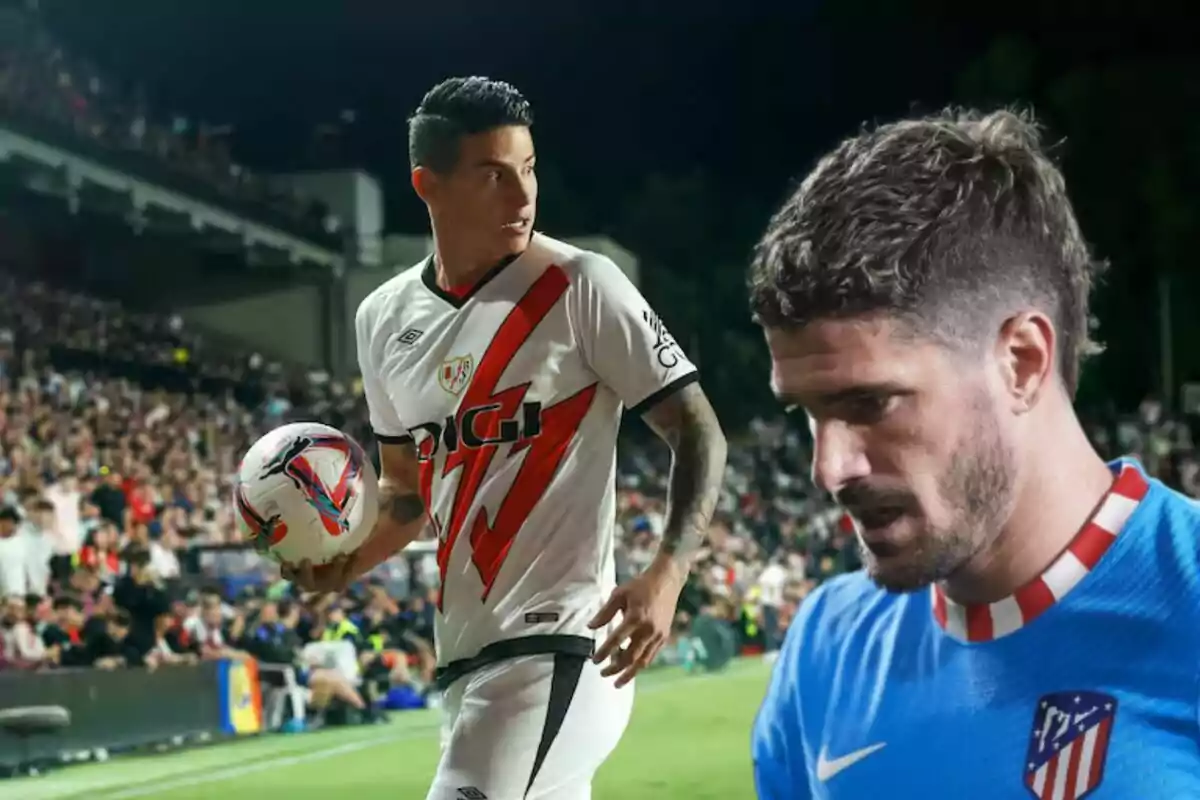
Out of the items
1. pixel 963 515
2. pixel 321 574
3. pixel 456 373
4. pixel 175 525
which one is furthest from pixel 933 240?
pixel 175 525

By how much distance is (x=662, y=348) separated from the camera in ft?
11.8

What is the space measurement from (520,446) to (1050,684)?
2105 mm

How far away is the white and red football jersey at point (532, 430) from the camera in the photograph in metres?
3.60

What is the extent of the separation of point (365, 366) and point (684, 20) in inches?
1898

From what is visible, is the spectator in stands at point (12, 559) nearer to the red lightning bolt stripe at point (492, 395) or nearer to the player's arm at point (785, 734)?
the red lightning bolt stripe at point (492, 395)

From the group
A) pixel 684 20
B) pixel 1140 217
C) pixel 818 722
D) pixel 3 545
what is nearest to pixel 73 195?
pixel 3 545

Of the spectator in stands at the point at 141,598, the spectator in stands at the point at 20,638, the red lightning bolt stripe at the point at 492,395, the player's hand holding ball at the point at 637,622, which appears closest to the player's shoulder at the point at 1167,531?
the player's hand holding ball at the point at 637,622

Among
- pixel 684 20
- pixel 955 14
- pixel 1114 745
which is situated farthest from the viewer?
pixel 684 20

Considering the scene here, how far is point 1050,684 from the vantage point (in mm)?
1629

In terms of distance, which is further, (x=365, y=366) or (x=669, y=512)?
(x=365, y=366)

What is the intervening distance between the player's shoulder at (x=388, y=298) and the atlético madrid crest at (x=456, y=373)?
284 mm

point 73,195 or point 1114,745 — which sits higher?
point 73,195

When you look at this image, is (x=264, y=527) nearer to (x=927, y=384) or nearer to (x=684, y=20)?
(x=927, y=384)

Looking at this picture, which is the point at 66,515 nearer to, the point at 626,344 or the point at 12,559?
the point at 12,559
